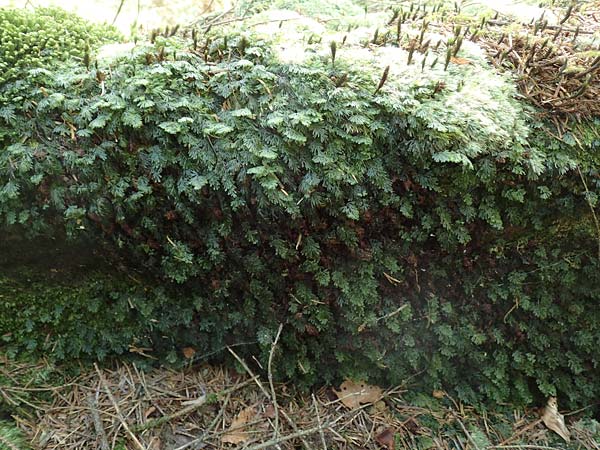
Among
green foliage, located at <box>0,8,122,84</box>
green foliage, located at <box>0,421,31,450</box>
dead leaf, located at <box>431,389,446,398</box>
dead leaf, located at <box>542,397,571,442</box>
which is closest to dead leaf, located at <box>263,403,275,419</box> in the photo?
dead leaf, located at <box>431,389,446,398</box>

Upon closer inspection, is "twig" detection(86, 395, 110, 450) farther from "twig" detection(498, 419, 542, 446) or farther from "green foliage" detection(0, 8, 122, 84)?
"twig" detection(498, 419, 542, 446)

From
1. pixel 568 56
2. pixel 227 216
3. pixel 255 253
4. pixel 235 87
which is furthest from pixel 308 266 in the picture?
pixel 568 56

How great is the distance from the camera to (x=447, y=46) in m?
2.40

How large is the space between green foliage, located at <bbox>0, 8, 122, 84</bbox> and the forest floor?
5.30 ft

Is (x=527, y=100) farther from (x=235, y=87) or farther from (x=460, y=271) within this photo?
(x=235, y=87)

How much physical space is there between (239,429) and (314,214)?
48.1 inches

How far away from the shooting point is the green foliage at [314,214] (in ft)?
6.76

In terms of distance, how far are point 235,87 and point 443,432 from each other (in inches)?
86.5

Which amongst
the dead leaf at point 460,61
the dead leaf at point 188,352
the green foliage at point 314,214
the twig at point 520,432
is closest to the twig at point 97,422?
the green foliage at point 314,214

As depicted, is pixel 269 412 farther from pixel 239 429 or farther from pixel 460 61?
pixel 460 61

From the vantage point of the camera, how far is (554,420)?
253 centimetres

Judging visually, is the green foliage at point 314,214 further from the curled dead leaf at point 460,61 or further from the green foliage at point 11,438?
the green foliage at point 11,438

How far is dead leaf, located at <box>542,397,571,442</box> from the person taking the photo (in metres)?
2.50

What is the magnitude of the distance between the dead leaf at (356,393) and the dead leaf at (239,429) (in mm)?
525
